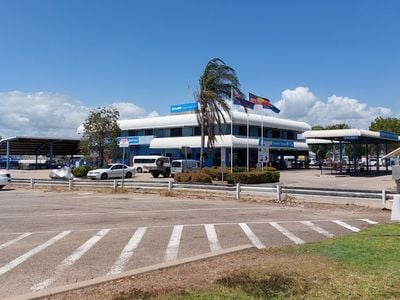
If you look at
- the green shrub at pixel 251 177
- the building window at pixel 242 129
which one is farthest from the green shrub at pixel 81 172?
the building window at pixel 242 129

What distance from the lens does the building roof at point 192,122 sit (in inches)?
2518

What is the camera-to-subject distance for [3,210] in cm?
1845

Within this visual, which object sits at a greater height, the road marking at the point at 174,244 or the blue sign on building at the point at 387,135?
the blue sign on building at the point at 387,135

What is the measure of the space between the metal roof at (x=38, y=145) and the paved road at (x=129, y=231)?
5871cm

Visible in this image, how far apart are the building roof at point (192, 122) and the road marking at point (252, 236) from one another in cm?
4813

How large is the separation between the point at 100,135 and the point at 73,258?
127ft

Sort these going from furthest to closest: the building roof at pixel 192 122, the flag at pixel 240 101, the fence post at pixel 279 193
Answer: the building roof at pixel 192 122 < the flag at pixel 240 101 < the fence post at pixel 279 193

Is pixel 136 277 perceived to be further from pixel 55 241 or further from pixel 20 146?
pixel 20 146

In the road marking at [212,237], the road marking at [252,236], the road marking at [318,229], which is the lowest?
the road marking at [212,237]

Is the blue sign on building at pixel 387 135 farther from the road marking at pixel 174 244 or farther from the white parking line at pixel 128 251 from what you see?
the white parking line at pixel 128 251

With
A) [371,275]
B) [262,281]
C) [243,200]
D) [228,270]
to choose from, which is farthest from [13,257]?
[243,200]

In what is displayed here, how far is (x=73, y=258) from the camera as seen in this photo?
29.2 feet

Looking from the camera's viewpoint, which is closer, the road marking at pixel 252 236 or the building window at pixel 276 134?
the road marking at pixel 252 236

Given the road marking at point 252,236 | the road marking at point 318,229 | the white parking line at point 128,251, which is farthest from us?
the road marking at point 318,229
